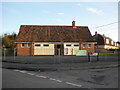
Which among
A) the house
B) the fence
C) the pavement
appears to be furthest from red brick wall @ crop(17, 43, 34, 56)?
the pavement

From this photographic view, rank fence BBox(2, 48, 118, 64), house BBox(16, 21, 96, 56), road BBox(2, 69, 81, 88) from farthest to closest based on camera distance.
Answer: house BBox(16, 21, 96, 56)
fence BBox(2, 48, 118, 64)
road BBox(2, 69, 81, 88)

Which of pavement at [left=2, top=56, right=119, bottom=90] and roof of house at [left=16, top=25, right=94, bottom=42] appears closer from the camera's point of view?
pavement at [left=2, top=56, right=119, bottom=90]

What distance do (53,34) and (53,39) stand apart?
1770 millimetres

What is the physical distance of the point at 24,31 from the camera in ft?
93.2

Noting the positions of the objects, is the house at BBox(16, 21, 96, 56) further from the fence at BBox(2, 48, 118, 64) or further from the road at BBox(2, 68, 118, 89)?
the road at BBox(2, 68, 118, 89)

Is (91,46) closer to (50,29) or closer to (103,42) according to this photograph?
(50,29)

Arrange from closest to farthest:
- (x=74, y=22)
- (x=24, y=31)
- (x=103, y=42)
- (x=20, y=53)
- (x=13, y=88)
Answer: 1. (x=13, y=88)
2. (x=20, y=53)
3. (x=24, y=31)
4. (x=74, y=22)
5. (x=103, y=42)

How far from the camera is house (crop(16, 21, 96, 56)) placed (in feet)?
84.8

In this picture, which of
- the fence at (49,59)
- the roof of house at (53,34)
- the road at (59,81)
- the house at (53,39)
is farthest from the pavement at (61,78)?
the roof of house at (53,34)

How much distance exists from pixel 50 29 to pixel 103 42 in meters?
28.4

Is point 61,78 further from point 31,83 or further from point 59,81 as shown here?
point 31,83

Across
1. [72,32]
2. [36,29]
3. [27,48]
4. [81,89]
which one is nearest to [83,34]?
[72,32]

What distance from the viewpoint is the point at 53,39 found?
26.8m

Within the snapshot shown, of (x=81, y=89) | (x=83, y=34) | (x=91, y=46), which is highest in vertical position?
(x=83, y=34)
